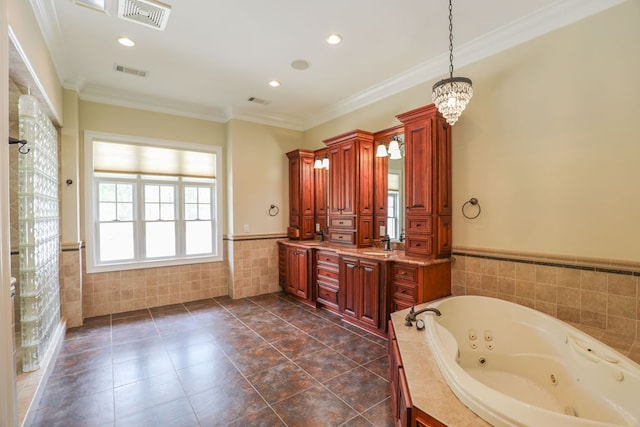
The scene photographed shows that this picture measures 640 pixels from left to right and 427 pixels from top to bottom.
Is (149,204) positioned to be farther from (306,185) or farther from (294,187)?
(306,185)

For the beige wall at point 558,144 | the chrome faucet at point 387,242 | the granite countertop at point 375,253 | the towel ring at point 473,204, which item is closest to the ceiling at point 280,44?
the beige wall at point 558,144

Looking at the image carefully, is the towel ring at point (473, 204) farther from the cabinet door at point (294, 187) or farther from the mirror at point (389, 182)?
the cabinet door at point (294, 187)

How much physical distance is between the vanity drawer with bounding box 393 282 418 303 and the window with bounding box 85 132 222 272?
2988 millimetres

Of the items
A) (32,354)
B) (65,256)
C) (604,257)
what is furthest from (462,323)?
(65,256)

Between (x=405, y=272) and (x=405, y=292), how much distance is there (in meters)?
0.20

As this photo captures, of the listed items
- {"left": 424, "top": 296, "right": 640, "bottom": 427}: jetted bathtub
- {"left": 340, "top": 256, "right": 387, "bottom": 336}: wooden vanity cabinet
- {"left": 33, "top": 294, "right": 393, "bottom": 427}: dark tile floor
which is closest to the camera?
{"left": 424, "top": 296, "right": 640, "bottom": 427}: jetted bathtub

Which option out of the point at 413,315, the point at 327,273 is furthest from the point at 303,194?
the point at 413,315

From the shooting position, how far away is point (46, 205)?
2752 mm

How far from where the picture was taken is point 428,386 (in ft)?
4.84

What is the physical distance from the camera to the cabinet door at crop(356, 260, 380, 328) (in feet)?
10.6

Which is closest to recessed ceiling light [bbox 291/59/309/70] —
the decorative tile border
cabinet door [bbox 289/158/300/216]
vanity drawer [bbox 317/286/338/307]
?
cabinet door [bbox 289/158/300/216]

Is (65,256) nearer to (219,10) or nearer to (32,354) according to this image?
(32,354)

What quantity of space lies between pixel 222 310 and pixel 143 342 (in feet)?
3.65

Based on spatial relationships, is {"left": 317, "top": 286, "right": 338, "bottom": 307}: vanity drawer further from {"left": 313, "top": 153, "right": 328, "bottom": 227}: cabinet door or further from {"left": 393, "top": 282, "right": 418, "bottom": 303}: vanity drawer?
{"left": 313, "top": 153, "right": 328, "bottom": 227}: cabinet door
